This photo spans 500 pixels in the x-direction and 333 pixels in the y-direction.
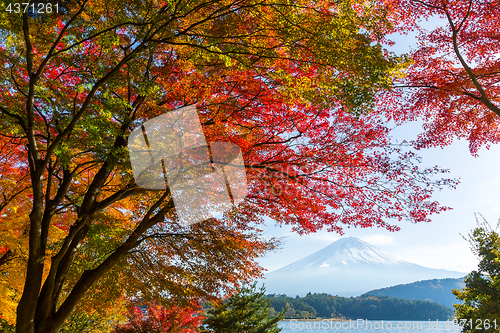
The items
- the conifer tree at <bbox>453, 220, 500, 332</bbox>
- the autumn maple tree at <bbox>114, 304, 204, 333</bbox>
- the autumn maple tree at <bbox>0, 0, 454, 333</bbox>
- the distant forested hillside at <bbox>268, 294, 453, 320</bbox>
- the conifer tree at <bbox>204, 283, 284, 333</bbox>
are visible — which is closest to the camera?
the autumn maple tree at <bbox>0, 0, 454, 333</bbox>

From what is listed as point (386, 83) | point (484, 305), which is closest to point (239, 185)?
point (386, 83)

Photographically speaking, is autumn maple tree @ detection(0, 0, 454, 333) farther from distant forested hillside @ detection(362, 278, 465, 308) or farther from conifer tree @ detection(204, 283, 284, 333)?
distant forested hillside @ detection(362, 278, 465, 308)

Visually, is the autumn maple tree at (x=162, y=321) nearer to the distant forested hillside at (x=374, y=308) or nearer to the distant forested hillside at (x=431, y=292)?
the distant forested hillside at (x=374, y=308)

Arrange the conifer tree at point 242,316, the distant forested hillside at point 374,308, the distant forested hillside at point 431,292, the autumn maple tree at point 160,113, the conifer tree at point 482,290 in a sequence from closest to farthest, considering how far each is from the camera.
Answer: the autumn maple tree at point 160,113 < the conifer tree at point 482,290 < the conifer tree at point 242,316 < the distant forested hillside at point 374,308 < the distant forested hillside at point 431,292

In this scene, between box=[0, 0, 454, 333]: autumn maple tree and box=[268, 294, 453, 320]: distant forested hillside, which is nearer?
box=[0, 0, 454, 333]: autumn maple tree

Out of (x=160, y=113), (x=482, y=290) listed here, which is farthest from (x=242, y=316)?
(x=160, y=113)

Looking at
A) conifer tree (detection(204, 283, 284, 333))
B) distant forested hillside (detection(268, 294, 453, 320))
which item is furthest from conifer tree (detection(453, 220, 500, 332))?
distant forested hillside (detection(268, 294, 453, 320))

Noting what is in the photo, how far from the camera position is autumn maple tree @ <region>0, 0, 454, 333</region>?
3.75 m

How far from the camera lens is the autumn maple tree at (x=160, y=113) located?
148 inches

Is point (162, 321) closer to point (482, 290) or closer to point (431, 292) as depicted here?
point (482, 290)

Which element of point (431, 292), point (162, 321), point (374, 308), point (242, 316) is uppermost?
point (162, 321)

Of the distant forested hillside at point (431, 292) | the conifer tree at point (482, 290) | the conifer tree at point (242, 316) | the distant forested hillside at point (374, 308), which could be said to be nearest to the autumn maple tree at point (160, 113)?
the conifer tree at point (482, 290)

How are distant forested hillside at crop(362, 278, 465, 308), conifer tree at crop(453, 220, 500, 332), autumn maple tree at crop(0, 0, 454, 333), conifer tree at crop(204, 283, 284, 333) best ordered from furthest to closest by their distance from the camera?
distant forested hillside at crop(362, 278, 465, 308), conifer tree at crop(204, 283, 284, 333), conifer tree at crop(453, 220, 500, 332), autumn maple tree at crop(0, 0, 454, 333)

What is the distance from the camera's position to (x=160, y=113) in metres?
5.62
